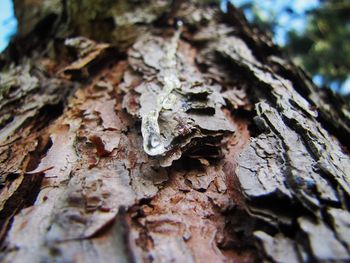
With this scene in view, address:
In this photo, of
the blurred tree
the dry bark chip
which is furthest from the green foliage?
the dry bark chip

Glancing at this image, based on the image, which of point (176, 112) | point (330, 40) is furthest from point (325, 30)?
point (176, 112)

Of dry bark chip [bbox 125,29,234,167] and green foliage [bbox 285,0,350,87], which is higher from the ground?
dry bark chip [bbox 125,29,234,167]

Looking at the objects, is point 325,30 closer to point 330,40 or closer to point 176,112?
point 330,40

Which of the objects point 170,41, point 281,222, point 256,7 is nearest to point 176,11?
point 170,41

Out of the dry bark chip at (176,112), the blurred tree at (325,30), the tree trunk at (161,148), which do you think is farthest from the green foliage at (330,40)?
the dry bark chip at (176,112)

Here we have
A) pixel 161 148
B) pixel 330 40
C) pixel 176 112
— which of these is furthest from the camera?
pixel 330 40

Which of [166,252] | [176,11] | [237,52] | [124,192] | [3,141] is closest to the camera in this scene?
[166,252]

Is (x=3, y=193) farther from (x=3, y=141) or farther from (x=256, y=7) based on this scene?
(x=256, y=7)

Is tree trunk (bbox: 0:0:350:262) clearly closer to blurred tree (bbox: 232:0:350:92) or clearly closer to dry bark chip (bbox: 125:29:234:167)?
dry bark chip (bbox: 125:29:234:167)
